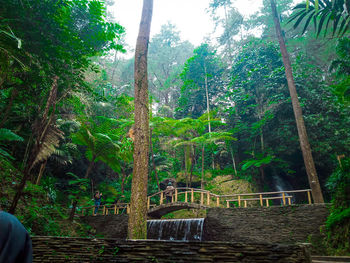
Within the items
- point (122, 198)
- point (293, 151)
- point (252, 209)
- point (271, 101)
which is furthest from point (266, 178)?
point (122, 198)

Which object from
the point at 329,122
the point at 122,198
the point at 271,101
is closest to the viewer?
the point at 329,122

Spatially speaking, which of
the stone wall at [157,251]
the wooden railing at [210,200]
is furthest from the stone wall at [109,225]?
the stone wall at [157,251]

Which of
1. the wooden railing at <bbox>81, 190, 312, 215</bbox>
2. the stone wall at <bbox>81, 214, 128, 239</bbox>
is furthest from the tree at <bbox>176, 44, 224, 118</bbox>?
the stone wall at <bbox>81, 214, 128, 239</bbox>

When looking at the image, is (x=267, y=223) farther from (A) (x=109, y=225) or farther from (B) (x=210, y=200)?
(A) (x=109, y=225)

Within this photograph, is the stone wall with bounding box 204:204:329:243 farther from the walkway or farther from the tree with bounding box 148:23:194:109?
the tree with bounding box 148:23:194:109

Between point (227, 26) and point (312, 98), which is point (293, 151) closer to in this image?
point (312, 98)

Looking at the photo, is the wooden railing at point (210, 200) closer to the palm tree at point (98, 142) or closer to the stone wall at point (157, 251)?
the palm tree at point (98, 142)

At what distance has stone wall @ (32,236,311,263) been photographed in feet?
8.67

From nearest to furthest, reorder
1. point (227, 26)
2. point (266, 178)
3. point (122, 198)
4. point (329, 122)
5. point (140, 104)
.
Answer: point (140, 104) < point (329, 122) < point (122, 198) < point (266, 178) < point (227, 26)

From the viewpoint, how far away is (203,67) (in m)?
21.2

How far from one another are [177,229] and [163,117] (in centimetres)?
761

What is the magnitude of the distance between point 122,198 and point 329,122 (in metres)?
13.9

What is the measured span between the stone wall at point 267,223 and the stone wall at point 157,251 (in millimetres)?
6673

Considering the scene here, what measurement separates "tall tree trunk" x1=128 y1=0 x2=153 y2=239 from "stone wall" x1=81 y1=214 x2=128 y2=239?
764 centimetres
